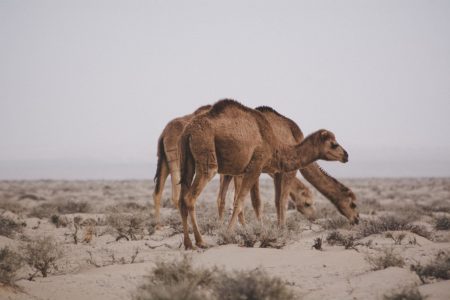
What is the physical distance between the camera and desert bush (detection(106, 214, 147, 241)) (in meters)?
11.3

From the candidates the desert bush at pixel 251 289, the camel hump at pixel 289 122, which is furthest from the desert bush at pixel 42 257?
the camel hump at pixel 289 122

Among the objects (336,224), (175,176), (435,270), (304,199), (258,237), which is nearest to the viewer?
(435,270)

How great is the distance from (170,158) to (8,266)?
7103 mm

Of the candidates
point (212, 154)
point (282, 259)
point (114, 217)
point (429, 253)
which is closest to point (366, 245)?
point (429, 253)

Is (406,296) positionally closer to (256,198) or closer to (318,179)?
(256,198)

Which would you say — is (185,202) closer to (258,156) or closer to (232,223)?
(232,223)

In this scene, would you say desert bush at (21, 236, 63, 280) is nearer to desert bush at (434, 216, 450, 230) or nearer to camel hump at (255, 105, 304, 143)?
camel hump at (255, 105, 304, 143)

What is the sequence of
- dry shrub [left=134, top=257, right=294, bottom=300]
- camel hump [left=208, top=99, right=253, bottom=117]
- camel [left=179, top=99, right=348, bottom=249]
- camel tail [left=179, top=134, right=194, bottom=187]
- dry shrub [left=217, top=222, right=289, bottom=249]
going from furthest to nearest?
camel hump [left=208, top=99, right=253, bottom=117], camel tail [left=179, top=134, right=194, bottom=187], camel [left=179, top=99, right=348, bottom=249], dry shrub [left=217, top=222, right=289, bottom=249], dry shrub [left=134, top=257, right=294, bottom=300]

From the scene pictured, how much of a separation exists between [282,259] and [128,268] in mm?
2393

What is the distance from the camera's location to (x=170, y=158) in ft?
45.2

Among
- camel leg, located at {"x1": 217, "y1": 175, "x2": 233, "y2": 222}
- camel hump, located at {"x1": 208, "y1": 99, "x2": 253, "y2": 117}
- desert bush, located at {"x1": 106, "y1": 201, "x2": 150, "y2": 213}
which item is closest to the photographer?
camel hump, located at {"x1": 208, "y1": 99, "x2": 253, "y2": 117}

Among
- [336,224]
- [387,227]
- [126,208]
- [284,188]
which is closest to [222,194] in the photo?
[284,188]

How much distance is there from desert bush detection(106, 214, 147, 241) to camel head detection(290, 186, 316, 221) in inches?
167

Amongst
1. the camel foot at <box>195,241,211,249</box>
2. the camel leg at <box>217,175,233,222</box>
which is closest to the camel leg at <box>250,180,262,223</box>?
the camel leg at <box>217,175,233,222</box>
